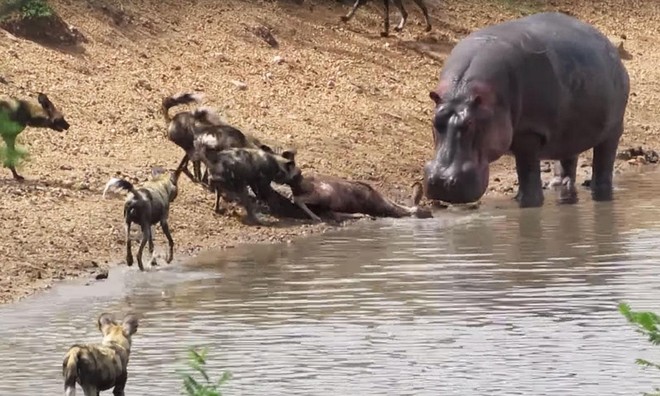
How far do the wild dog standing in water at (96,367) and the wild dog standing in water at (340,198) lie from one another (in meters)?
7.11

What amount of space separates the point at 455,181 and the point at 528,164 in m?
1.22

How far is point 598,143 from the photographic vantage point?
1772cm

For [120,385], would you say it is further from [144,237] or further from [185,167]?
[185,167]

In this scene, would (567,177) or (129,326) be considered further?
(567,177)

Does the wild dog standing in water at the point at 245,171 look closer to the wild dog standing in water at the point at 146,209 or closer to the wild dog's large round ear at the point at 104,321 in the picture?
the wild dog standing in water at the point at 146,209

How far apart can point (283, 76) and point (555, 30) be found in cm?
523

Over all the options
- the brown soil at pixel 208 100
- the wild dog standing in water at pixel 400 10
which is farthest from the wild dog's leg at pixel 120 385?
the wild dog standing in water at pixel 400 10

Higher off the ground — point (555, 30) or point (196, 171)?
point (555, 30)

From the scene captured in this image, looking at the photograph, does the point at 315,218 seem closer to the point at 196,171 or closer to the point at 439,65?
the point at 196,171

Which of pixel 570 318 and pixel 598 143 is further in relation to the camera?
pixel 598 143

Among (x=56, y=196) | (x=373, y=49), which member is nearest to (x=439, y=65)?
(x=373, y=49)

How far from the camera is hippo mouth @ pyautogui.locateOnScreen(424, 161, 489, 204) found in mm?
15656

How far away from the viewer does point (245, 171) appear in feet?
50.9

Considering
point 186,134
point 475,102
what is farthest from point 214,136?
point 475,102
